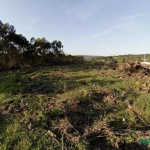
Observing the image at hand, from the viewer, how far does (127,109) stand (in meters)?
4.74

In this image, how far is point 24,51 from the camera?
20.2m

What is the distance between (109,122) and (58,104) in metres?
1.54

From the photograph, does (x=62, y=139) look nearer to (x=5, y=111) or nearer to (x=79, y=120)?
(x=79, y=120)

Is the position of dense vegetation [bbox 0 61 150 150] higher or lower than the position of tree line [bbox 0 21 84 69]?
lower

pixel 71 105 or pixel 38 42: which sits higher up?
pixel 38 42

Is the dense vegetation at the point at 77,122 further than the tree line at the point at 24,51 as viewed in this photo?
No

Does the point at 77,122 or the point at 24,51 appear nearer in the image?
the point at 77,122

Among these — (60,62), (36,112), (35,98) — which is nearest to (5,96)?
(35,98)

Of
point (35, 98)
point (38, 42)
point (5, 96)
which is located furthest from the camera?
point (38, 42)

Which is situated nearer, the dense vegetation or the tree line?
the dense vegetation

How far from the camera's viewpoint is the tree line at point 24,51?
59.0 ft

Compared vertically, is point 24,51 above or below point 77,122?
above

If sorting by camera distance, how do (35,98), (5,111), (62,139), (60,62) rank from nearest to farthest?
(62,139), (5,111), (35,98), (60,62)

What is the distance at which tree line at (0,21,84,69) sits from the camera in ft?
59.0
